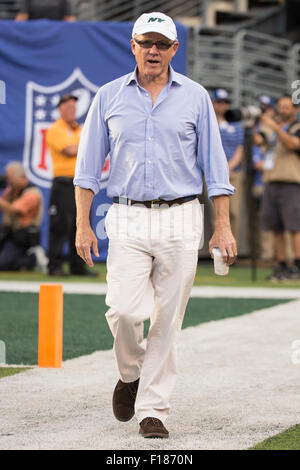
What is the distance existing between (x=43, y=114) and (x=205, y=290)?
5.14 m

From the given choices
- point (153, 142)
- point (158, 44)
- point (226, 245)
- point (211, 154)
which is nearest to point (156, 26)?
point (158, 44)

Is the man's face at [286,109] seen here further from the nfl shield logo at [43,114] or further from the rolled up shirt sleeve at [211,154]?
the rolled up shirt sleeve at [211,154]

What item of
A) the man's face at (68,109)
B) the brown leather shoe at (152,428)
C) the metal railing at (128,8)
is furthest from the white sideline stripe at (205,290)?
the metal railing at (128,8)

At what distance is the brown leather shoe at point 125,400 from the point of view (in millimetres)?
6047

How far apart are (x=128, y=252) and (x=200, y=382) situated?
1.92 metres

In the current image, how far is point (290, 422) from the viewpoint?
239 inches

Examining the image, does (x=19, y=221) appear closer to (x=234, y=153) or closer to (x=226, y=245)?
(x=234, y=153)

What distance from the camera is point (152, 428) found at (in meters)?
5.63

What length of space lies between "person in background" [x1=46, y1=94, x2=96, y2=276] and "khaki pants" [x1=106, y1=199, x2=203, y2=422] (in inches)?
371

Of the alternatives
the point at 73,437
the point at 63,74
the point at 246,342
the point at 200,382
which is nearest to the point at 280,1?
the point at 63,74

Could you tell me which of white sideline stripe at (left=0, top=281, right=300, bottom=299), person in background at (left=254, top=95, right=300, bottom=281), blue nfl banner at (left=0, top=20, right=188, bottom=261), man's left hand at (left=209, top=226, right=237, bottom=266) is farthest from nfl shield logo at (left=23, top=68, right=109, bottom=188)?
man's left hand at (left=209, top=226, right=237, bottom=266)

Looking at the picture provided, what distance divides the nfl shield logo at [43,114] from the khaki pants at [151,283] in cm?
1180

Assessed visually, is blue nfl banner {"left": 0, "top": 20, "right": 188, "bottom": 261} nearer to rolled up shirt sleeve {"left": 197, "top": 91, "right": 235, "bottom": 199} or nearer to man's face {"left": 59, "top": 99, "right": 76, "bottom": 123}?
man's face {"left": 59, "top": 99, "right": 76, "bottom": 123}
